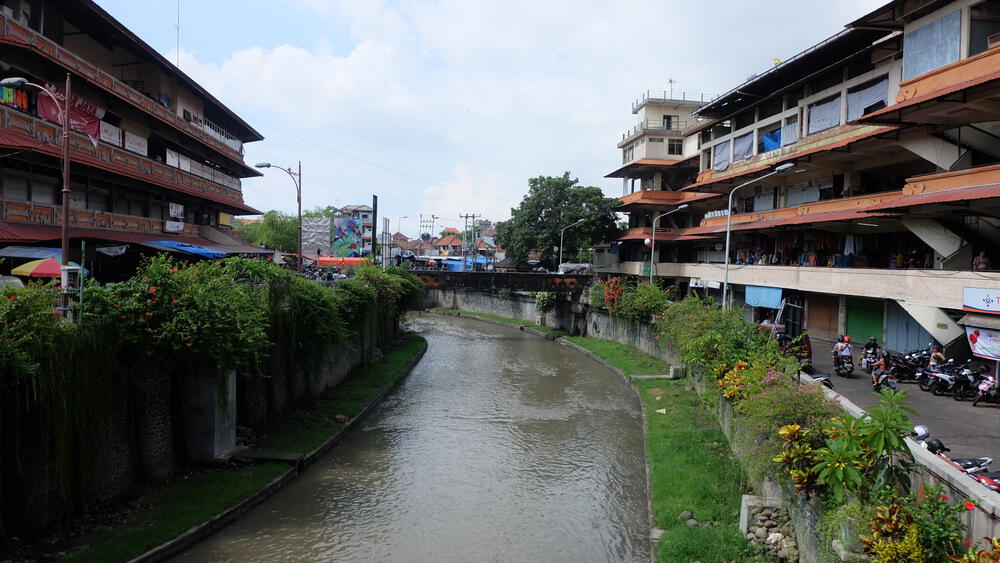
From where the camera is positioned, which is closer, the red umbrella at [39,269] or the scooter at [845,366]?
the red umbrella at [39,269]

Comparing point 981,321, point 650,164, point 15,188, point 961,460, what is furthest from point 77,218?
point 650,164

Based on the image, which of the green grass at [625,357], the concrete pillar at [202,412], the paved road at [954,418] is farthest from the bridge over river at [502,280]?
the concrete pillar at [202,412]

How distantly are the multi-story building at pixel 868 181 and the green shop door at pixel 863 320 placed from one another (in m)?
0.08

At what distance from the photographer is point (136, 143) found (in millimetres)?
28938

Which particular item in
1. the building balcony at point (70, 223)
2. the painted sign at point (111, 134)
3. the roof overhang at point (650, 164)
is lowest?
the building balcony at point (70, 223)

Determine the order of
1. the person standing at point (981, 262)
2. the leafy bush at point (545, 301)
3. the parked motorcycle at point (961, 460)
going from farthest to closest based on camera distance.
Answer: the leafy bush at point (545, 301) → the person standing at point (981, 262) → the parked motorcycle at point (961, 460)

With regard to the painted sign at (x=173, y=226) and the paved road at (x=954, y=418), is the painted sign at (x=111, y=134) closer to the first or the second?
the painted sign at (x=173, y=226)

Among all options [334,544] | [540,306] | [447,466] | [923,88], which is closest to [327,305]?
[447,466]

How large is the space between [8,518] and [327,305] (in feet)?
39.9

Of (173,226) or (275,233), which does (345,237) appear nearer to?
(275,233)

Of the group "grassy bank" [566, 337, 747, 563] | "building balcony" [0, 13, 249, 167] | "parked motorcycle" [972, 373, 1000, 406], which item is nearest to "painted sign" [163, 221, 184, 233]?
"building balcony" [0, 13, 249, 167]

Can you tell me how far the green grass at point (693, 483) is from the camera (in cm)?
1241

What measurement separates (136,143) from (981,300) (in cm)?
3586

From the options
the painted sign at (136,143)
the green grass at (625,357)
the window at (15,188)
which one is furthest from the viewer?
the green grass at (625,357)
